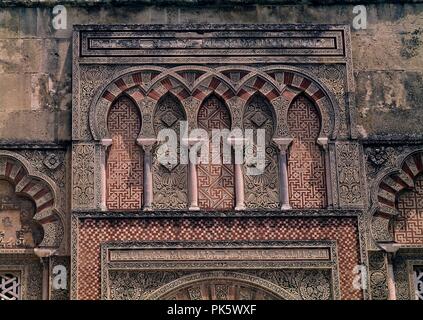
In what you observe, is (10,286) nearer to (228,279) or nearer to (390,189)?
(228,279)

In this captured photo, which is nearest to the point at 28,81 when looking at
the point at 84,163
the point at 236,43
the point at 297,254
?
the point at 84,163

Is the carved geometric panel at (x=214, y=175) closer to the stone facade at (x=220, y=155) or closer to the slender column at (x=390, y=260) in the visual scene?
the stone facade at (x=220, y=155)

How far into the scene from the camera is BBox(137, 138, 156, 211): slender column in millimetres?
15469

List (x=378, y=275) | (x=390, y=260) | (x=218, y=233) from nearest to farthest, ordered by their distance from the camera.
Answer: (x=218, y=233)
(x=378, y=275)
(x=390, y=260)

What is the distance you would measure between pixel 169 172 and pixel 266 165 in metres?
1.16

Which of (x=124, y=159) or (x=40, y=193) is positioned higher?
(x=124, y=159)

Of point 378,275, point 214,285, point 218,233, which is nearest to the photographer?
point 214,285

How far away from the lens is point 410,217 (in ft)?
51.8

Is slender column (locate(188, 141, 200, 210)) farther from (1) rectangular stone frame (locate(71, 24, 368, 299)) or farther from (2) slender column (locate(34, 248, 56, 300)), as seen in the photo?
(2) slender column (locate(34, 248, 56, 300))

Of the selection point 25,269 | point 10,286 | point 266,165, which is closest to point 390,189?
point 266,165

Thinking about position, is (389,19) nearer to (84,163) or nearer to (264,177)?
(264,177)

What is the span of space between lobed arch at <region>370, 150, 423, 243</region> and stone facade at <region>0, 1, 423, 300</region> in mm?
19

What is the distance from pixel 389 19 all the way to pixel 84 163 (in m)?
4.22

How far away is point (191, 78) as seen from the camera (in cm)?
1597
